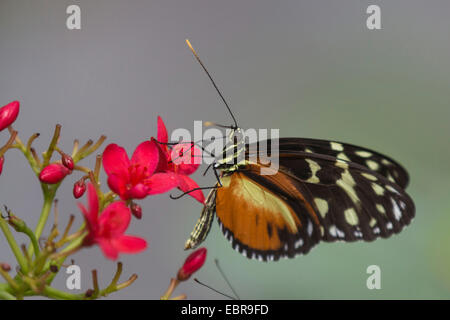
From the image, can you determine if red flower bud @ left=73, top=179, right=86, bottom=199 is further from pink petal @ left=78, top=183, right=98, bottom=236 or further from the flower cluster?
pink petal @ left=78, top=183, right=98, bottom=236

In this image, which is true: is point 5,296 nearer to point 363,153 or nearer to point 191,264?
point 191,264

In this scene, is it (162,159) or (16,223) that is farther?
(162,159)

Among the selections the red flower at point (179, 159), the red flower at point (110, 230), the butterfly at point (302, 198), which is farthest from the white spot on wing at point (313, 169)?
the red flower at point (110, 230)

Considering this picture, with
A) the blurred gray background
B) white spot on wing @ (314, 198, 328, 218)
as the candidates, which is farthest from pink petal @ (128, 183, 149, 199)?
the blurred gray background

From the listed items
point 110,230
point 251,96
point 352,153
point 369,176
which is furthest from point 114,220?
point 251,96

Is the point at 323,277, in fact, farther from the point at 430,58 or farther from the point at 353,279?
the point at 430,58

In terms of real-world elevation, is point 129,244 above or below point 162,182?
below
